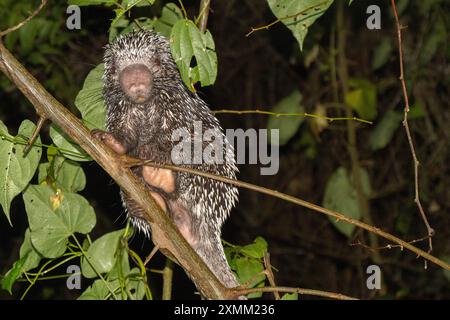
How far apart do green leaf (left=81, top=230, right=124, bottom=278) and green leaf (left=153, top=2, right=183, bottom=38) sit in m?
0.87

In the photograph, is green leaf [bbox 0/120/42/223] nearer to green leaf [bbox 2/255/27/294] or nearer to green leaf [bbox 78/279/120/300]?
green leaf [bbox 2/255/27/294]

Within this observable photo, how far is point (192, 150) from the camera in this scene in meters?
2.88

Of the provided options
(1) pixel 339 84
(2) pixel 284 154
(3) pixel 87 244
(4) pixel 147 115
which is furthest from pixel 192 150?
(2) pixel 284 154

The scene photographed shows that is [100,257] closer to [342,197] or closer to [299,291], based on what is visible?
[299,291]

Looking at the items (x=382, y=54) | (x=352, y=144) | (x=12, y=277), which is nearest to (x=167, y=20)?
(x=12, y=277)

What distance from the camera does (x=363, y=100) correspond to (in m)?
4.63

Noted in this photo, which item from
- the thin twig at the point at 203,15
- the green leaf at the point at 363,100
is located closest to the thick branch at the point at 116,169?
the thin twig at the point at 203,15

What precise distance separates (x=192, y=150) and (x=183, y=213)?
27cm

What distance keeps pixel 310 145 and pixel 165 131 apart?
8.66 ft

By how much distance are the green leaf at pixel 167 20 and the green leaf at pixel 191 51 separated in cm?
57

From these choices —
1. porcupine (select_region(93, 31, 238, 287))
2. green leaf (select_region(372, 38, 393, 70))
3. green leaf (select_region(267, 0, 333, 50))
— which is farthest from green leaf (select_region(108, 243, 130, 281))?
green leaf (select_region(372, 38, 393, 70))

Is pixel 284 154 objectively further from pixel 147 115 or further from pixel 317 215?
pixel 147 115

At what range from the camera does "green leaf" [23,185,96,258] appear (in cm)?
272

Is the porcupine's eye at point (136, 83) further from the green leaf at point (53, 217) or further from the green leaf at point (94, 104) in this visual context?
the green leaf at point (53, 217)
